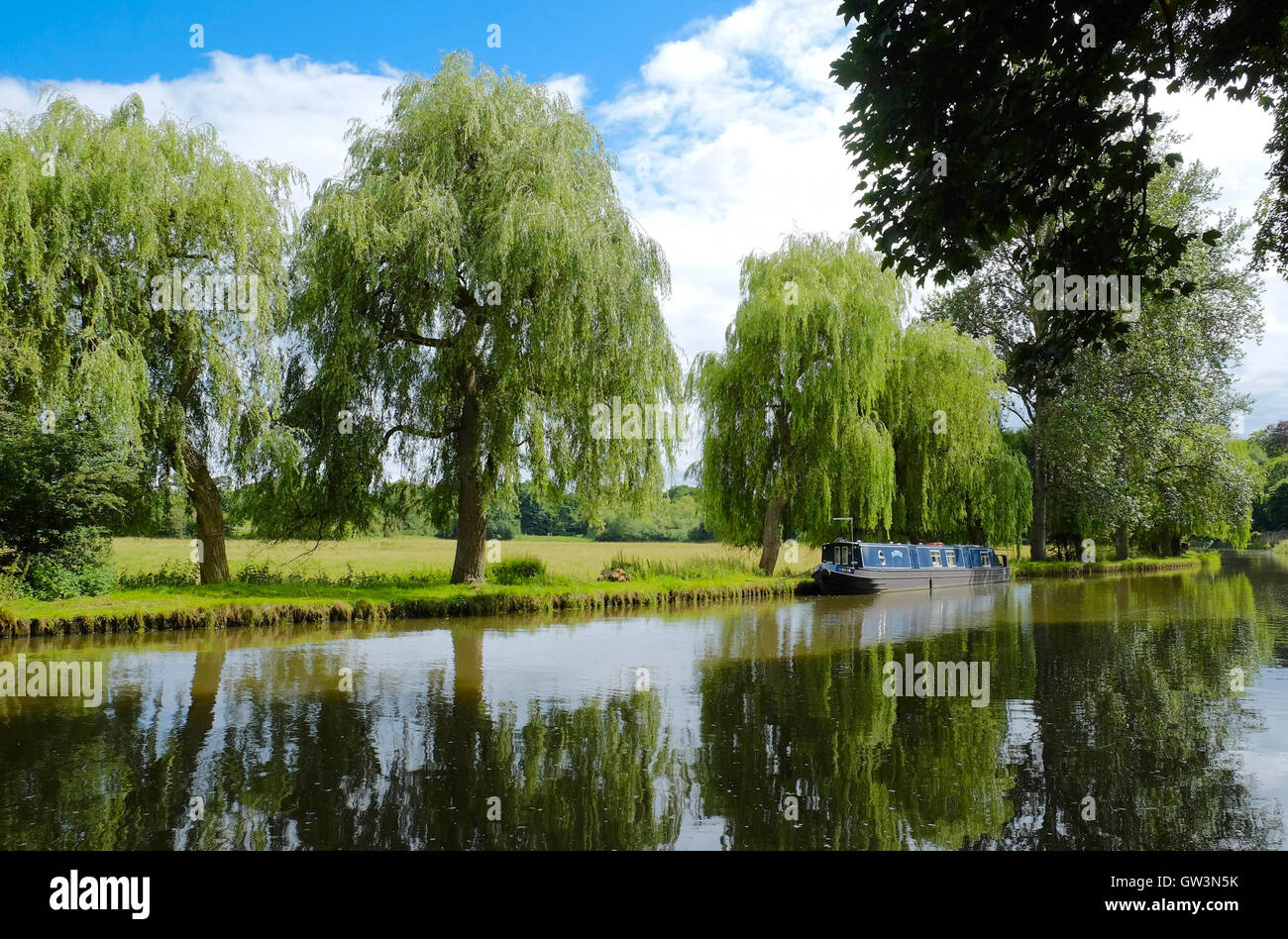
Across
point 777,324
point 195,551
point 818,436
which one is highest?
point 777,324

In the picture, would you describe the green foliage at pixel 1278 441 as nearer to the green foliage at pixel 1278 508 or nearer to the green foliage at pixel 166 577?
the green foliage at pixel 1278 508

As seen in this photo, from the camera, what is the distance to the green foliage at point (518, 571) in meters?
19.1

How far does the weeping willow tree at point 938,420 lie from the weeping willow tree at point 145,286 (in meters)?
18.0

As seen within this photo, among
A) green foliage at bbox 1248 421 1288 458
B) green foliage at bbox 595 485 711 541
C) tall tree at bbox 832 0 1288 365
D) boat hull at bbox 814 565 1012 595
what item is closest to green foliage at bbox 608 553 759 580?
boat hull at bbox 814 565 1012 595

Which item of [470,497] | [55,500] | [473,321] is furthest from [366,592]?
[473,321]

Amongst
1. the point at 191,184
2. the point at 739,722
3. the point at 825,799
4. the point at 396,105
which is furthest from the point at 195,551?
the point at 825,799

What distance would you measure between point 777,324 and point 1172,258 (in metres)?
16.7

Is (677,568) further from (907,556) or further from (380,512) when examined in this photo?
(380,512)

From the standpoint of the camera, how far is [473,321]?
1720 centimetres

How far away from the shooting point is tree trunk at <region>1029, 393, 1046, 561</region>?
3109 centimetres

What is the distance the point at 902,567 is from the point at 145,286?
2086 cm

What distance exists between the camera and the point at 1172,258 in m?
7.01

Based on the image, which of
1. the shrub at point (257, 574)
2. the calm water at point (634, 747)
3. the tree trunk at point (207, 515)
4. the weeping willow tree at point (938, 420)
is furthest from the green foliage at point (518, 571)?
the weeping willow tree at point (938, 420)
